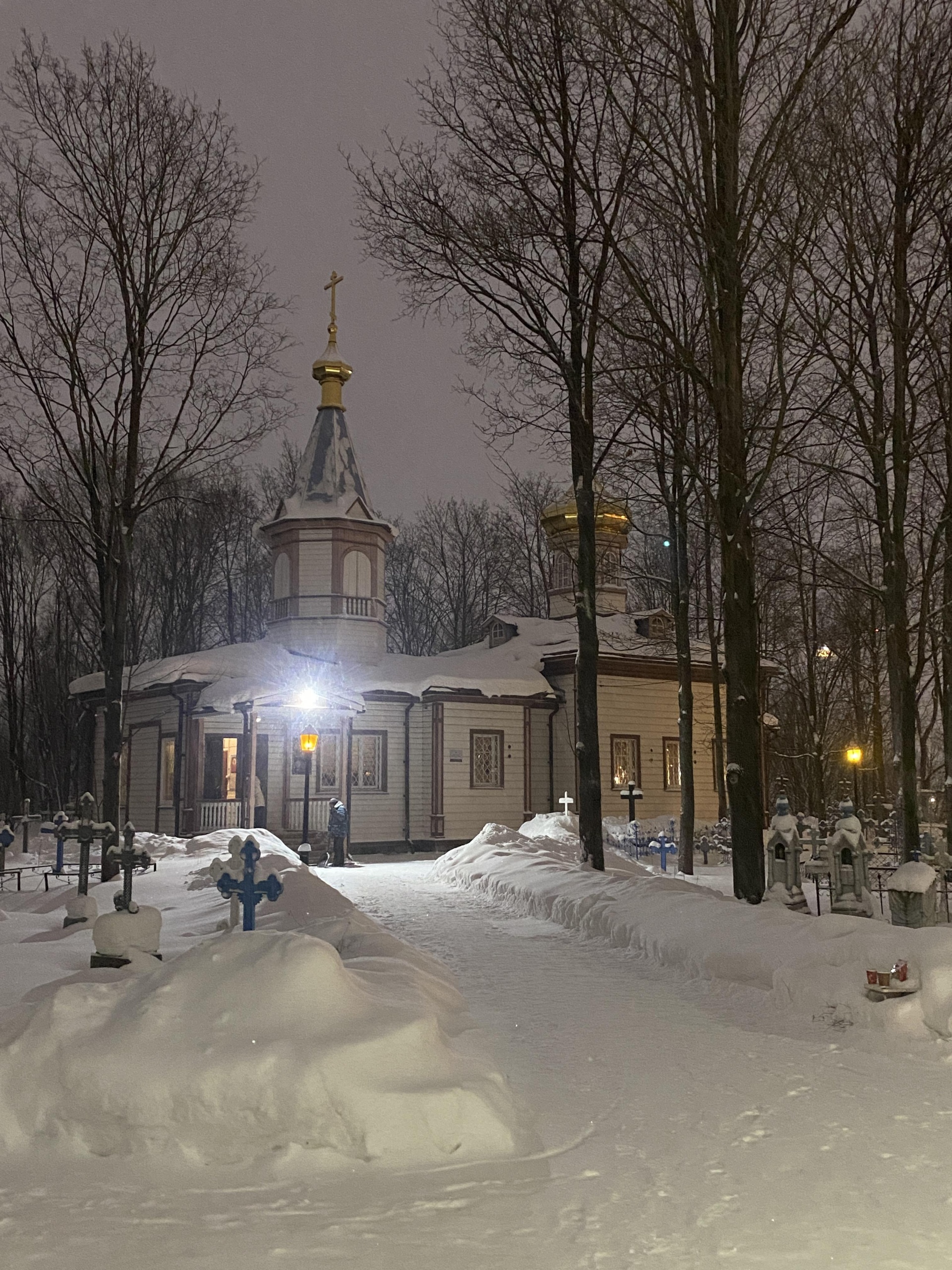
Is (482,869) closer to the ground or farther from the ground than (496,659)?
closer to the ground

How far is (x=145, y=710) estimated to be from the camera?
28406 millimetres

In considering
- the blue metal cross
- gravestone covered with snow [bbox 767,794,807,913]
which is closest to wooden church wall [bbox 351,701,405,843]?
gravestone covered with snow [bbox 767,794,807,913]

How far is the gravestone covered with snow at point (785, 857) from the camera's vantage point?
12.0m

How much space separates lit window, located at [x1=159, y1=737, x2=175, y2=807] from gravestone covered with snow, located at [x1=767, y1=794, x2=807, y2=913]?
18.4m

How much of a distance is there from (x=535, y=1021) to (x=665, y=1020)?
90cm

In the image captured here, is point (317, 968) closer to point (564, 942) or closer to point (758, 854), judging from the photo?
point (564, 942)

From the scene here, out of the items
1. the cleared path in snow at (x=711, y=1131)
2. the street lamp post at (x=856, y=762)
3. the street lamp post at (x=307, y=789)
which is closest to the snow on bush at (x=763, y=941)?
the cleared path in snow at (x=711, y=1131)

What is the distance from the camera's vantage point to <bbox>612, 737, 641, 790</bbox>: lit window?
97.3 feet

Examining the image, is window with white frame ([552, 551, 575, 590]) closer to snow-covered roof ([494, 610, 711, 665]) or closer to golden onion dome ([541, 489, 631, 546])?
golden onion dome ([541, 489, 631, 546])

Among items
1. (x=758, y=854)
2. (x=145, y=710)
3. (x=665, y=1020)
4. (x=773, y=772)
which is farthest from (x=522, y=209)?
(x=773, y=772)

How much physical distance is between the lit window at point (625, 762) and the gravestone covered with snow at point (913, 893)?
19.9m

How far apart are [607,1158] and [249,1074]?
5.23 ft

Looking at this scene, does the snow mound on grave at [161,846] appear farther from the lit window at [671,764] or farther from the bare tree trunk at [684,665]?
the lit window at [671,764]

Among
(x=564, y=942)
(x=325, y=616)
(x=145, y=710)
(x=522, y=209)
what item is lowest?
(x=564, y=942)
